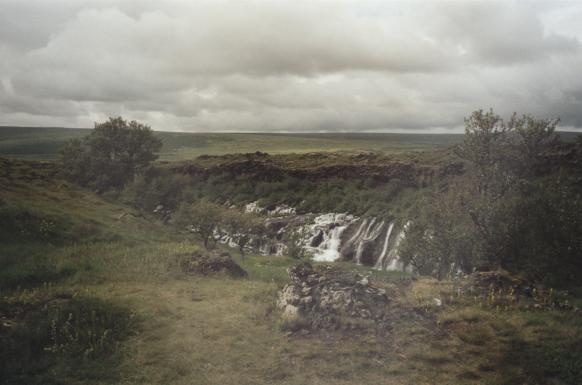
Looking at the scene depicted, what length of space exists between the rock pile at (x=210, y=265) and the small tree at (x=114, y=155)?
163 ft

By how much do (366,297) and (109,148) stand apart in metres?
67.8

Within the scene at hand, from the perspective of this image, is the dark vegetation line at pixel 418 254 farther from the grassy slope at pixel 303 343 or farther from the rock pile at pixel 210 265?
the rock pile at pixel 210 265

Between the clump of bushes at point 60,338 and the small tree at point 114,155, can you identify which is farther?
the small tree at point 114,155

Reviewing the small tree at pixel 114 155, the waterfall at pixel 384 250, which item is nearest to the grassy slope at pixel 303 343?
the waterfall at pixel 384 250

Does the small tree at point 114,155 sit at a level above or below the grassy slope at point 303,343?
above

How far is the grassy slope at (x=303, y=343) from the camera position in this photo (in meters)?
13.1

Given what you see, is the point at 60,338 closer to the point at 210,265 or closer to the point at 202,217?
the point at 210,265

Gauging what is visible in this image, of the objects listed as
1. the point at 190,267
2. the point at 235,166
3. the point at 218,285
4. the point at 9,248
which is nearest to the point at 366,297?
the point at 218,285

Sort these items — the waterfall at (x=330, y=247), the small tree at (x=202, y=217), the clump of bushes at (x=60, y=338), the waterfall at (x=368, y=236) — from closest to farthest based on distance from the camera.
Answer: the clump of bushes at (x=60, y=338), the small tree at (x=202, y=217), the waterfall at (x=368, y=236), the waterfall at (x=330, y=247)

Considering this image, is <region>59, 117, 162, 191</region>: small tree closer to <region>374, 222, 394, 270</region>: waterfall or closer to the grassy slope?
<region>374, 222, 394, 270</region>: waterfall

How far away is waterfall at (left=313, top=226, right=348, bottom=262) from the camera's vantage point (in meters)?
A: 49.0

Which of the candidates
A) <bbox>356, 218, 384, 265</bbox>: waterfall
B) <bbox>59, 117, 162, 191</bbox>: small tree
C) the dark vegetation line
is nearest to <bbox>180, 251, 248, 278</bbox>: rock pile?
the dark vegetation line

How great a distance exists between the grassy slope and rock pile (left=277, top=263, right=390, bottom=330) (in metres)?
0.81

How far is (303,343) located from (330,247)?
36.6 metres
